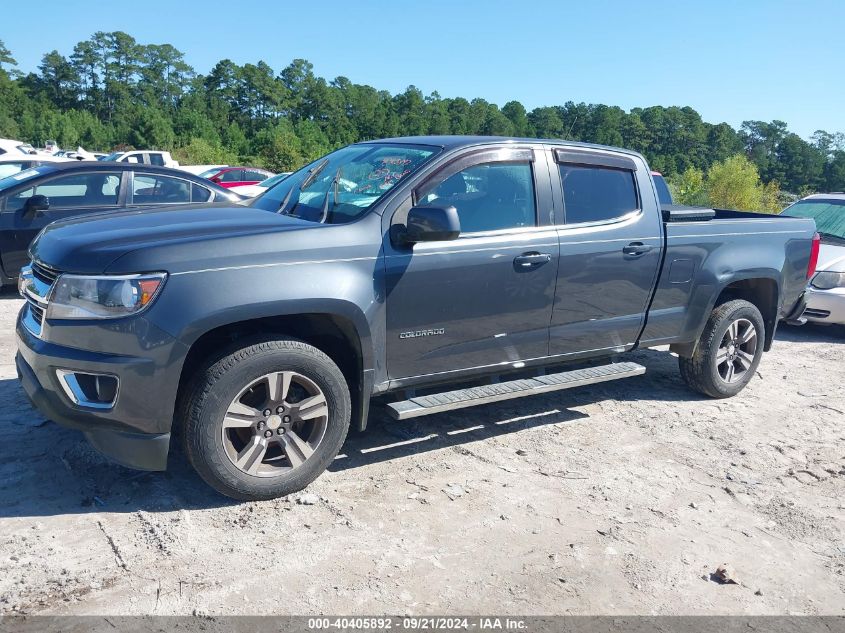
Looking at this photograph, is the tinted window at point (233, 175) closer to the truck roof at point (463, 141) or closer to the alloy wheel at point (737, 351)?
the truck roof at point (463, 141)

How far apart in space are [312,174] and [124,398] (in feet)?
6.76

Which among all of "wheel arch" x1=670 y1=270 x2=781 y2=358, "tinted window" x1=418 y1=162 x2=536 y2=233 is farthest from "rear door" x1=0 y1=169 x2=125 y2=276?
"wheel arch" x1=670 y1=270 x2=781 y2=358

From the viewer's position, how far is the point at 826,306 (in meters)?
8.22

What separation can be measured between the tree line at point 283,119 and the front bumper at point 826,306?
988 inches

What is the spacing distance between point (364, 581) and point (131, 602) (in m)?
0.94

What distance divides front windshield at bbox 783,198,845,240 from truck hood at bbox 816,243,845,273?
18.5 inches

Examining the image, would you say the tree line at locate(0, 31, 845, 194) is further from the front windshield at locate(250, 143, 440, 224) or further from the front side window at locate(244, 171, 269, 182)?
the front windshield at locate(250, 143, 440, 224)

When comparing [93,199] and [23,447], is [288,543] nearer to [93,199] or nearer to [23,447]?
[23,447]

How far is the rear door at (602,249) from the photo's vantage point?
4.74 m

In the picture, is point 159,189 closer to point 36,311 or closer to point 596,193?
point 36,311

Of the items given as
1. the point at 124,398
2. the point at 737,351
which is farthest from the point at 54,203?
the point at 737,351

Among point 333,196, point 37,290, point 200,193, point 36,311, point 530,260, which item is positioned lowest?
point 36,311

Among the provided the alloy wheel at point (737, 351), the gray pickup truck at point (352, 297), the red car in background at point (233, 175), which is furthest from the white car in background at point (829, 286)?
the red car in background at point (233, 175)

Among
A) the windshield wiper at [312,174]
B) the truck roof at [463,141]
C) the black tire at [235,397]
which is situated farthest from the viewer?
the windshield wiper at [312,174]
